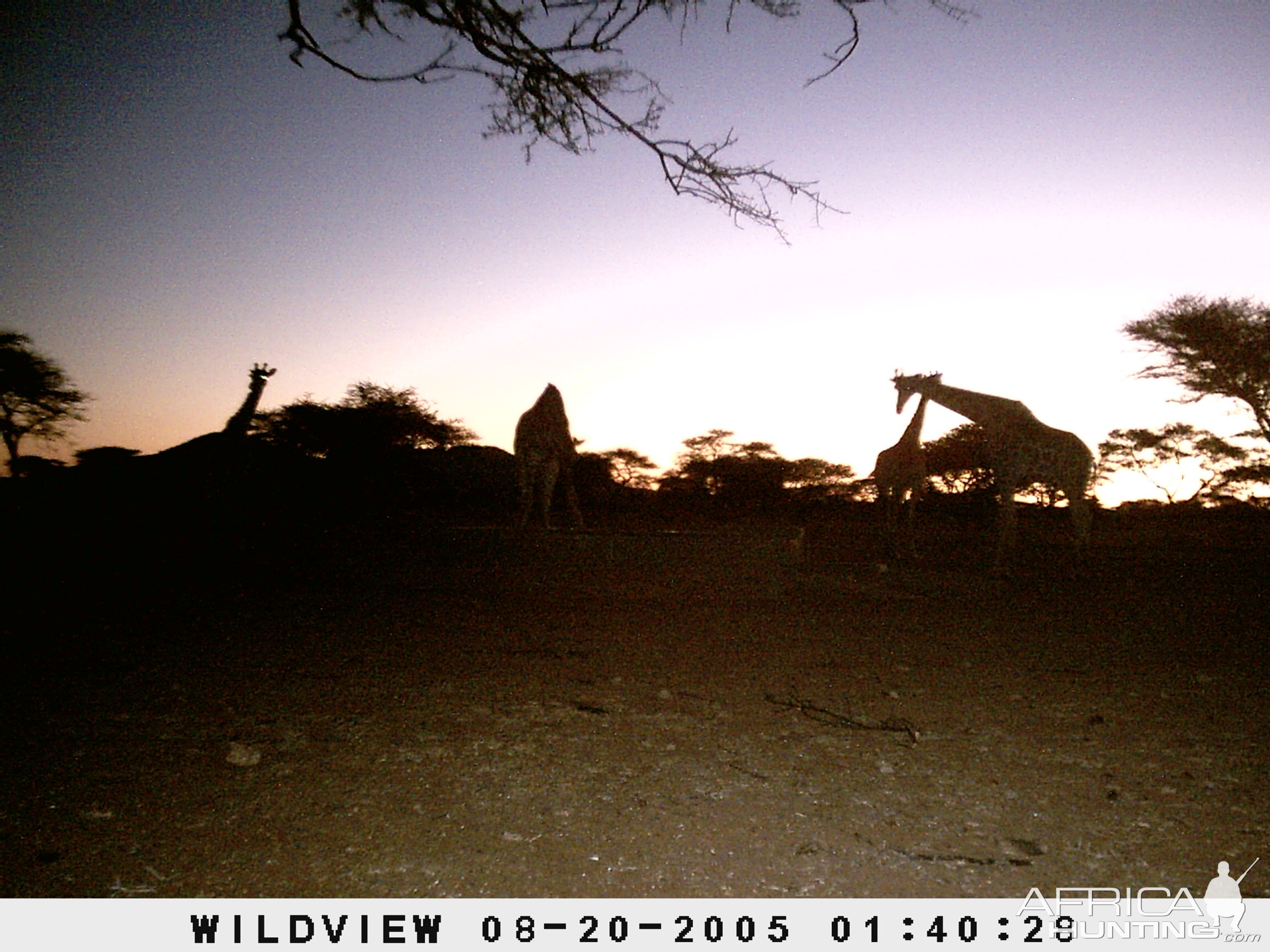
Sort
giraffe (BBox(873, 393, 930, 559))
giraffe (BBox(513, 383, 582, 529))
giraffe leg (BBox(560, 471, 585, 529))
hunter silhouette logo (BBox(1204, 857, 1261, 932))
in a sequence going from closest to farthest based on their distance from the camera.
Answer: hunter silhouette logo (BBox(1204, 857, 1261, 932))
giraffe (BBox(513, 383, 582, 529))
giraffe leg (BBox(560, 471, 585, 529))
giraffe (BBox(873, 393, 930, 559))

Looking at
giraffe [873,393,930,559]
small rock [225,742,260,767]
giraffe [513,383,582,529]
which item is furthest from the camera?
giraffe [873,393,930,559]

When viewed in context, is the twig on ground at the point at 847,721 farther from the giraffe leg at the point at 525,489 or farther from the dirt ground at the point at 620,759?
the giraffe leg at the point at 525,489

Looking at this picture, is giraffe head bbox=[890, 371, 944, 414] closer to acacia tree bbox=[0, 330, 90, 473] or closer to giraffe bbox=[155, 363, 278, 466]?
giraffe bbox=[155, 363, 278, 466]

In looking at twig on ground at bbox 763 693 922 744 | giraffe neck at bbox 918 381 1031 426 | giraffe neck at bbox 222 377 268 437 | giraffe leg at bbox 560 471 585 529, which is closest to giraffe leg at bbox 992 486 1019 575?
giraffe neck at bbox 918 381 1031 426

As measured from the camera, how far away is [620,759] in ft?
9.14

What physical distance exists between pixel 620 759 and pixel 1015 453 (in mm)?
7578

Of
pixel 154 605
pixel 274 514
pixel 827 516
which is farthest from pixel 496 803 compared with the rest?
pixel 827 516

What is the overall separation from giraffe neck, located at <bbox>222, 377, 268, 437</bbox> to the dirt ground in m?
5.06

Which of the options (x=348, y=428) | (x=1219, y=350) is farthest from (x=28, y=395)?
(x=1219, y=350)

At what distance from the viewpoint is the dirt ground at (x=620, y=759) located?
1.99 metres

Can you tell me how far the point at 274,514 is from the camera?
12055 mm

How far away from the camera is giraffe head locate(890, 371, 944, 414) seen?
30.9 feet

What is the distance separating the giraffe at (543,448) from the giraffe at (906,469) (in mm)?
4097

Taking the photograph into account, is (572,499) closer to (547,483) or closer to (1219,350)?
(547,483)
